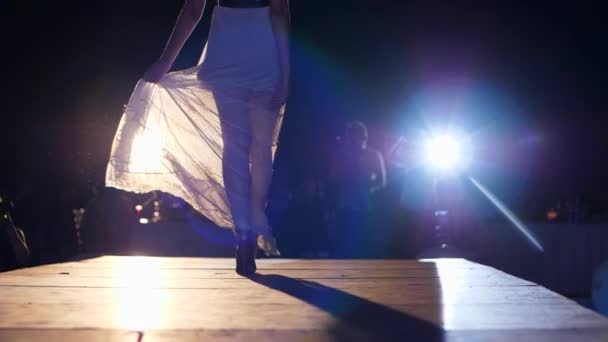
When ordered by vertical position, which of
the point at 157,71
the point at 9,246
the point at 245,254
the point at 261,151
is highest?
the point at 157,71

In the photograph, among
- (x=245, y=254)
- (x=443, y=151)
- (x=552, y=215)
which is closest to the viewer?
(x=245, y=254)

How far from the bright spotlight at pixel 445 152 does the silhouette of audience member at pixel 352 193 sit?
149 cm

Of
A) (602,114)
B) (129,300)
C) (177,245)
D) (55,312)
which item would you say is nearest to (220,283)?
(129,300)

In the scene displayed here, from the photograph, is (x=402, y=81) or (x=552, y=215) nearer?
(x=402, y=81)

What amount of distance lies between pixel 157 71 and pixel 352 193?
287cm

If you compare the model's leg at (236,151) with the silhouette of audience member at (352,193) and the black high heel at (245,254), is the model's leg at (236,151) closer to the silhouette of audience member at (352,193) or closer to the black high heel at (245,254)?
the black high heel at (245,254)

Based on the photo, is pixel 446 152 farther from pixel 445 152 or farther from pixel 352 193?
pixel 352 193

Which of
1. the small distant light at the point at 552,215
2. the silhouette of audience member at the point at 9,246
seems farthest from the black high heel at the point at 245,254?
the small distant light at the point at 552,215

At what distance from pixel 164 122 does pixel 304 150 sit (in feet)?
12.5

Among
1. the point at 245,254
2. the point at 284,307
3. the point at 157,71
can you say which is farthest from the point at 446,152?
the point at 284,307

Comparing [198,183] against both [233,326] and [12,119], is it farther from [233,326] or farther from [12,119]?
[12,119]

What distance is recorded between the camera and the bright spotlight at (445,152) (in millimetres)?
6465

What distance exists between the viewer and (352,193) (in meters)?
4.95

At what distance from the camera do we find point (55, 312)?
48.1 inches
